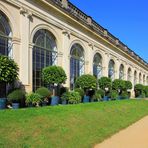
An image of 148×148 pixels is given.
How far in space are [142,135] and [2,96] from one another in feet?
30.6

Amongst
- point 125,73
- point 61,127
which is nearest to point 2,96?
point 61,127

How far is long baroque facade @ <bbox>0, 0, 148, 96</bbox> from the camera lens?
20.4 m

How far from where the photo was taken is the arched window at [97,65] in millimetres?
35688

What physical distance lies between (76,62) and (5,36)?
11702 mm

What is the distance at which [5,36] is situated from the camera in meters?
19.8

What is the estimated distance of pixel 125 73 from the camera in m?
49.2

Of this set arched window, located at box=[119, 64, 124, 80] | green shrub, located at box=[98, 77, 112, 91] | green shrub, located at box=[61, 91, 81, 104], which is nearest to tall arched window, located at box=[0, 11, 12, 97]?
green shrub, located at box=[61, 91, 81, 104]

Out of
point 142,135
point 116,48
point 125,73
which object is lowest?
point 142,135

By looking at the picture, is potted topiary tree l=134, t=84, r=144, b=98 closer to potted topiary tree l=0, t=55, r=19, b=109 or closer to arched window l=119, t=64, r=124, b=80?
arched window l=119, t=64, r=124, b=80

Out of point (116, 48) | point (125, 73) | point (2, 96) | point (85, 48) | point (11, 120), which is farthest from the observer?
point (125, 73)

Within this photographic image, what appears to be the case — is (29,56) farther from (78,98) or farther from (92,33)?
(92,33)

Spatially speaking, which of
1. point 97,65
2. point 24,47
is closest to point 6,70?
point 24,47

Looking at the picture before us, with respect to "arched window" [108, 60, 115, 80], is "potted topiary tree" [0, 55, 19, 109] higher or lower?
lower

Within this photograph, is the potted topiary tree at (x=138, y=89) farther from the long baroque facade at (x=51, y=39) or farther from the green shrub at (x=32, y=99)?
the green shrub at (x=32, y=99)
